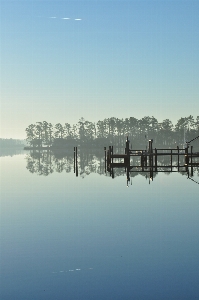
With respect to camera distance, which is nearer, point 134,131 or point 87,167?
point 87,167

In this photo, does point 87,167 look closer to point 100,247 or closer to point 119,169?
point 119,169

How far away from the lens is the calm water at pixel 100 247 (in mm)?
10508

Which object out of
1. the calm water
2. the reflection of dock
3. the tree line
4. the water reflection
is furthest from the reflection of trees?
the tree line

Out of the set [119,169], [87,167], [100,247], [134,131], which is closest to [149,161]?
[119,169]

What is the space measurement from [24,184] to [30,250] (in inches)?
834

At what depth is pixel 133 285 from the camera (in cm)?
1059

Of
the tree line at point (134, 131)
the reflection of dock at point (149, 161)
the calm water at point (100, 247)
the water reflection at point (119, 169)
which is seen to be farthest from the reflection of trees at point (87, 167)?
the tree line at point (134, 131)

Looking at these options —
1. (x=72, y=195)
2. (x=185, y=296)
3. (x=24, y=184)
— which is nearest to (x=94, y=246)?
(x=185, y=296)

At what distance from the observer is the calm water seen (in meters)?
10.5

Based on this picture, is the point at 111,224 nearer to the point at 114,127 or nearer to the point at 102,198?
the point at 102,198

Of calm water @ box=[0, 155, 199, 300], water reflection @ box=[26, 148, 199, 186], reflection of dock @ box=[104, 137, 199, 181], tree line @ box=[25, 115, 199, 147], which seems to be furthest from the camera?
tree line @ box=[25, 115, 199, 147]

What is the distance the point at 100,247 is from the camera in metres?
13.8

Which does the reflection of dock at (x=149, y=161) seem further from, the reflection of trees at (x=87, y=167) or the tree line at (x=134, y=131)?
the tree line at (x=134, y=131)

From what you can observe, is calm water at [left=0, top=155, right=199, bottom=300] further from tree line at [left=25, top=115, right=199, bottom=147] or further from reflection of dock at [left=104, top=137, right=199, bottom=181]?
tree line at [left=25, top=115, right=199, bottom=147]
